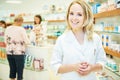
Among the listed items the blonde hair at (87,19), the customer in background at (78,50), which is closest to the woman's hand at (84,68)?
the customer in background at (78,50)

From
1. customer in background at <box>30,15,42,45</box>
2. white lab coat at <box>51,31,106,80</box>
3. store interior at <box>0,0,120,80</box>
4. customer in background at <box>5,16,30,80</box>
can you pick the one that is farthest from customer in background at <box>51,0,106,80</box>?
customer in background at <box>30,15,42,45</box>

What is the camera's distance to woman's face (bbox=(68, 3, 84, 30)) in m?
1.78

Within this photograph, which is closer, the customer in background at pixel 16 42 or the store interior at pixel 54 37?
the store interior at pixel 54 37

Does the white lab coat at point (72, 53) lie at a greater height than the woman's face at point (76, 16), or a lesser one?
lesser

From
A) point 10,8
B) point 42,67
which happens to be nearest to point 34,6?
point 10,8

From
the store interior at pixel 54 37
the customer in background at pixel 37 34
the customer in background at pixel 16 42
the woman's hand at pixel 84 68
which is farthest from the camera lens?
the customer in background at pixel 37 34

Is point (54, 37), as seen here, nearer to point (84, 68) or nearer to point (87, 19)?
point (87, 19)

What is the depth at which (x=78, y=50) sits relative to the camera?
177 centimetres

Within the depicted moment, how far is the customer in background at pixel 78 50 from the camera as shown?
176cm

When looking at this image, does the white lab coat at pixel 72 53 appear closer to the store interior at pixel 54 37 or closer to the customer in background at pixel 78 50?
the customer in background at pixel 78 50

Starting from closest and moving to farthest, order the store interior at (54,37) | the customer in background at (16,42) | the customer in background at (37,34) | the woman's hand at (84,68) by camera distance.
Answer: the woman's hand at (84,68), the store interior at (54,37), the customer in background at (16,42), the customer in background at (37,34)

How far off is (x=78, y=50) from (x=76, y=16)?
0.29 metres

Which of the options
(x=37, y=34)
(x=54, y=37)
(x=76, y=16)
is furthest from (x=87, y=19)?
(x=54, y=37)

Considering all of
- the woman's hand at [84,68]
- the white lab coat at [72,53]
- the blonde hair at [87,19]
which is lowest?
the woman's hand at [84,68]
